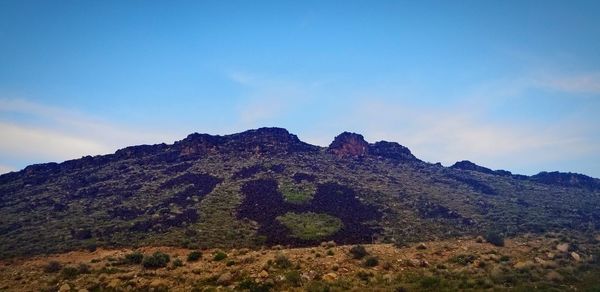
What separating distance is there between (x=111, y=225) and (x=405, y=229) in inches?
1375

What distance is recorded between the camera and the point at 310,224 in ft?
161

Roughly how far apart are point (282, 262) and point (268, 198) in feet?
109

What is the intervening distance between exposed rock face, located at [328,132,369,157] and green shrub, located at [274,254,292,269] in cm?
7013

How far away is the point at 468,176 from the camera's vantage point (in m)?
91.6

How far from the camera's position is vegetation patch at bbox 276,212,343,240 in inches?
1758

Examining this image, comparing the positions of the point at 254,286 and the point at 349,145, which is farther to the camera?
the point at 349,145

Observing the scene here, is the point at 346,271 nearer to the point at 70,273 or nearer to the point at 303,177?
the point at 70,273

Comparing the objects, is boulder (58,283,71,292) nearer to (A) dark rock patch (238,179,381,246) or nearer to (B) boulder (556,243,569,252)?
(A) dark rock patch (238,179,381,246)

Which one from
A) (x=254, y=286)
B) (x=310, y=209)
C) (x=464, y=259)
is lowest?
(x=254, y=286)

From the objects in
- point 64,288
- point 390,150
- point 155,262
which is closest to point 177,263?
point 155,262

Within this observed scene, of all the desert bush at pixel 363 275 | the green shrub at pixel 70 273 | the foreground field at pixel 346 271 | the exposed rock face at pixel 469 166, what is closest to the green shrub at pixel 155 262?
the foreground field at pixel 346 271

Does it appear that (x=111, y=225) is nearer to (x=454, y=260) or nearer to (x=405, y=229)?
(x=405, y=229)

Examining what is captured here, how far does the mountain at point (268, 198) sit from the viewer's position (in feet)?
147

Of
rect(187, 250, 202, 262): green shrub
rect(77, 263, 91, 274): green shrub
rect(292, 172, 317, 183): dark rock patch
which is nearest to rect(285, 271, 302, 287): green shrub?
rect(187, 250, 202, 262): green shrub
